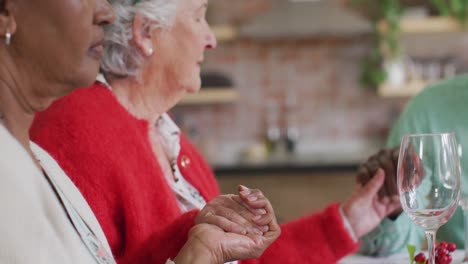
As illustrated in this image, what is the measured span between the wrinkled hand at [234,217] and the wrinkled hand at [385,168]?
49 cm

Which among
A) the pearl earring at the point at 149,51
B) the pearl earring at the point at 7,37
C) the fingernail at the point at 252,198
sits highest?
the pearl earring at the point at 7,37

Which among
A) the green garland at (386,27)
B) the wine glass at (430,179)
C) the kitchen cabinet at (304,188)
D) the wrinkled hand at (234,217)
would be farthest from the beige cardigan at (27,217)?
the green garland at (386,27)

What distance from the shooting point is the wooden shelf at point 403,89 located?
4551 mm

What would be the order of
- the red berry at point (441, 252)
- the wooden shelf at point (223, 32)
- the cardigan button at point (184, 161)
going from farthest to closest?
the wooden shelf at point (223, 32) < the cardigan button at point (184, 161) < the red berry at point (441, 252)

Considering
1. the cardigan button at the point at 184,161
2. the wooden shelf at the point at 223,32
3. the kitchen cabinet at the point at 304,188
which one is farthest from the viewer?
the wooden shelf at the point at 223,32

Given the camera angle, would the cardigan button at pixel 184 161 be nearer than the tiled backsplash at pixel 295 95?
Yes

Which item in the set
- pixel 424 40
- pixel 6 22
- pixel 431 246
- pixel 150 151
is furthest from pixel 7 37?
pixel 424 40

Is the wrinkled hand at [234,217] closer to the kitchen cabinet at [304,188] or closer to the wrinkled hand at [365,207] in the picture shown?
the wrinkled hand at [365,207]

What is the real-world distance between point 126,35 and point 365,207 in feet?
2.19

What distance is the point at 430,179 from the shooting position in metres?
1.20

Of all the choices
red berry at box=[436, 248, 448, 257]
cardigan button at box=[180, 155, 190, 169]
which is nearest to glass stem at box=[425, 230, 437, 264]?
red berry at box=[436, 248, 448, 257]

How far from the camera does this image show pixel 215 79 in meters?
4.78

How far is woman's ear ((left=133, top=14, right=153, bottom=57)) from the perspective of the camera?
1618 millimetres

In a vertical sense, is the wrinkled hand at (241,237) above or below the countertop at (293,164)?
above
